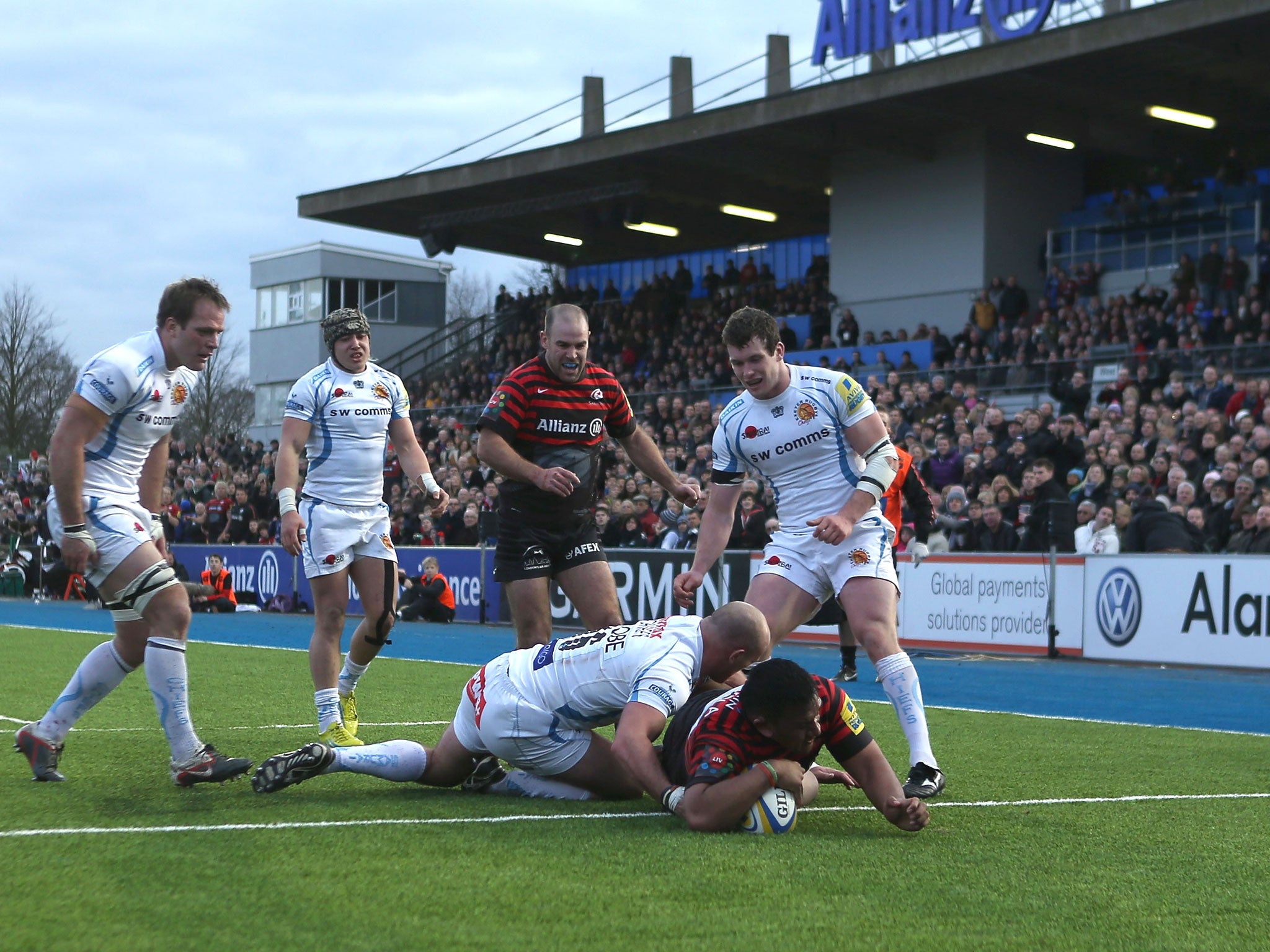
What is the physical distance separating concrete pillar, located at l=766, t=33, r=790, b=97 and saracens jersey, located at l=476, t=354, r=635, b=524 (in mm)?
26777

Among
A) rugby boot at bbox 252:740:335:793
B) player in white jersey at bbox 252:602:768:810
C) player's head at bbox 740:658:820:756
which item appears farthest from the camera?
rugby boot at bbox 252:740:335:793

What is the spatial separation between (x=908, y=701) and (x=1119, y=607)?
10.3 meters

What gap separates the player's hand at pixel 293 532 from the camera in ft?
25.4

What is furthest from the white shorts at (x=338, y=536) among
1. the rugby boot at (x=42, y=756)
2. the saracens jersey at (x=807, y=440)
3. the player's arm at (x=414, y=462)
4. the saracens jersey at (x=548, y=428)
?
the saracens jersey at (x=807, y=440)

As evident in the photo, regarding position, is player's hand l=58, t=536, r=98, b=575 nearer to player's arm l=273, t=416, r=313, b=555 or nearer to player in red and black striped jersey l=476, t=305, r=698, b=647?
player's arm l=273, t=416, r=313, b=555

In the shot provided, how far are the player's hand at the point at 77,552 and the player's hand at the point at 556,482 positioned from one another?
2.18 m

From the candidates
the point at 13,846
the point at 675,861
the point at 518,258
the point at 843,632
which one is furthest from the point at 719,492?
the point at 518,258

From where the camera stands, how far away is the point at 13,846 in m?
4.82

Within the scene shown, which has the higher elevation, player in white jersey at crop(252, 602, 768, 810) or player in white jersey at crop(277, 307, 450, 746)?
player in white jersey at crop(277, 307, 450, 746)

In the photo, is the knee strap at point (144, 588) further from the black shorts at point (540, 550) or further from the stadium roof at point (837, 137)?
the stadium roof at point (837, 137)

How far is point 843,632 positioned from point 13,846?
30.7 feet

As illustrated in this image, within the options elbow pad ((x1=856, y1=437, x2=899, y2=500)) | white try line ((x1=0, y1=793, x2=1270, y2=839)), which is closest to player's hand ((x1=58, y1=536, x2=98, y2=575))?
white try line ((x1=0, y1=793, x2=1270, y2=839))

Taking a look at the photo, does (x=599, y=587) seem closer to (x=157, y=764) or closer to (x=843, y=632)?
(x=157, y=764)

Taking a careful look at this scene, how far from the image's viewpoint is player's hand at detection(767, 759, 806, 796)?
542cm
